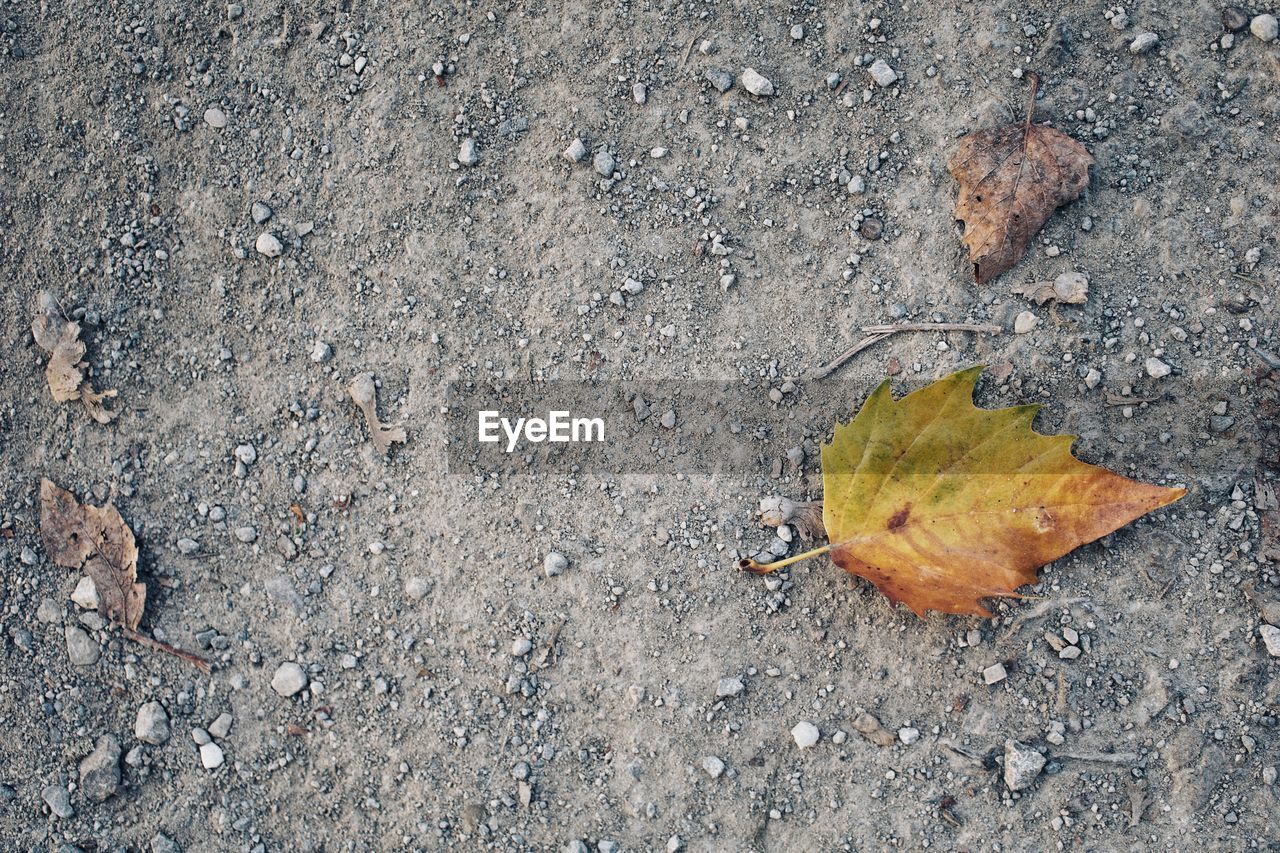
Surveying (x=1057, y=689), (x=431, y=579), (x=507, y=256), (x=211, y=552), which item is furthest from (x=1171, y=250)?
(x=211, y=552)

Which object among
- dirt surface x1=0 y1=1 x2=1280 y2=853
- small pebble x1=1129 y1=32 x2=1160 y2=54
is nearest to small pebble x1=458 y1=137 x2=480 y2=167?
dirt surface x1=0 y1=1 x2=1280 y2=853

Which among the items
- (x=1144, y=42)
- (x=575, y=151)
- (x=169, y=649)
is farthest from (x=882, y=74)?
(x=169, y=649)

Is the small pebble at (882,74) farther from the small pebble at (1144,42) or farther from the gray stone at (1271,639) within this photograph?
the gray stone at (1271,639)

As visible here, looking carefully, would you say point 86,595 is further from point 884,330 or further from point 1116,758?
point 1116,758

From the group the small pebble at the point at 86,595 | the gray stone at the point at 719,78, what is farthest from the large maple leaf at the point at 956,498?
the small pebble at the point at 86,595

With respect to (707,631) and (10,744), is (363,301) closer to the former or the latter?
(707,631)
